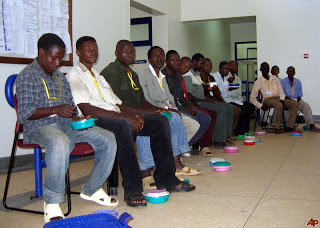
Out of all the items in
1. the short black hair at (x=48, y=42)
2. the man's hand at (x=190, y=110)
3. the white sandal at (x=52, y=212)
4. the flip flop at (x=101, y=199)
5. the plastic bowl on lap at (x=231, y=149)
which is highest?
the short black hair at (x=48, y=42)

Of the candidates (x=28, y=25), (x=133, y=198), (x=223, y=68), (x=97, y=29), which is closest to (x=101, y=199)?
(x=133, y=198)

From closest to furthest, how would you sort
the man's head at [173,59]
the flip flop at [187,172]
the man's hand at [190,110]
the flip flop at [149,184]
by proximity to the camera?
the flip flop at [149,184] < the flip flop at [187,172] < the man's head at [173,59] < the man's hand at [190,110]

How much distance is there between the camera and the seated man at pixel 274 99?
6500mm

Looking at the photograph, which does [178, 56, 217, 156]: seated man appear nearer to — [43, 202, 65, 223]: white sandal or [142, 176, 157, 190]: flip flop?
[142, 176, 157, 190]: flip flop

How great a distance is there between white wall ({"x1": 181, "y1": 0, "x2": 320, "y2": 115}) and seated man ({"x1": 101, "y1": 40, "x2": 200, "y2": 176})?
16.7 ft

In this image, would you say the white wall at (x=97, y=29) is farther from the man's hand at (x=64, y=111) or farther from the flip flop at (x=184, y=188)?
the flip flop at (x=184, y=188)

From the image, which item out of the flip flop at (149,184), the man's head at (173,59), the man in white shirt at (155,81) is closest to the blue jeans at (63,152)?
the flip flop at (149,184)

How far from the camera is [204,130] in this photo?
4.35 metres

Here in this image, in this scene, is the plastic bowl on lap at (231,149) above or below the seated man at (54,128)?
below

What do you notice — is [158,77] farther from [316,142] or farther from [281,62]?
[281,62]

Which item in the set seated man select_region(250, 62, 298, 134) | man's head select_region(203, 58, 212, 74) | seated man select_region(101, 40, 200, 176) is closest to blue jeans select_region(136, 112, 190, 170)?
seated man select_region(101, 40, 200, 176)

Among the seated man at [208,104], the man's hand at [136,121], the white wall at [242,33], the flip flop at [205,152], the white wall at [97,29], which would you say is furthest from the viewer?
the white wall at [242,33]

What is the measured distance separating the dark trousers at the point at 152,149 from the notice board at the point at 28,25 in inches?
63.9

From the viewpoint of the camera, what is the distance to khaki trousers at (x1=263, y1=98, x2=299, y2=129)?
647cm
